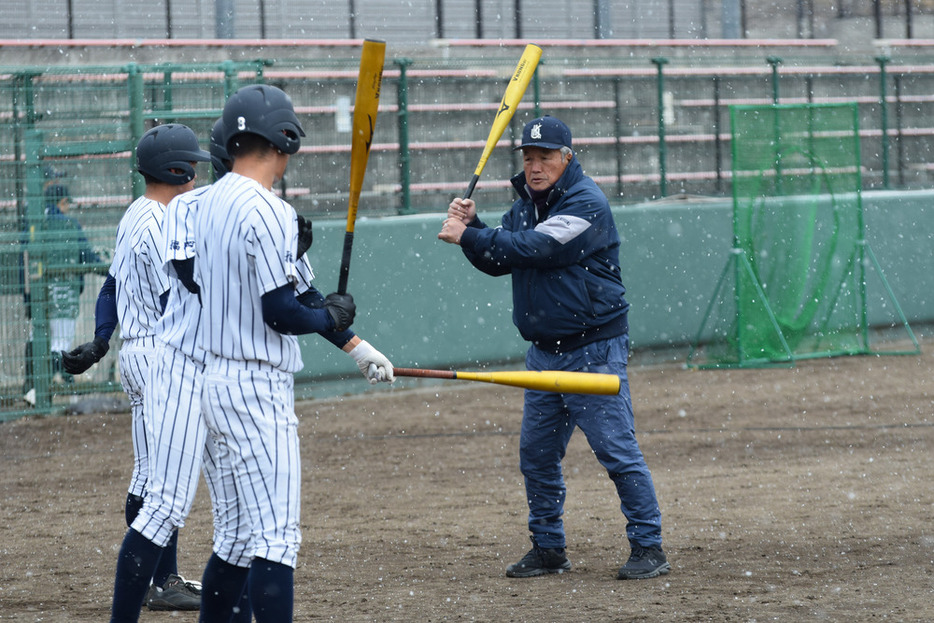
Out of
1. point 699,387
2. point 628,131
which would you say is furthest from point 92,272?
point 628,131

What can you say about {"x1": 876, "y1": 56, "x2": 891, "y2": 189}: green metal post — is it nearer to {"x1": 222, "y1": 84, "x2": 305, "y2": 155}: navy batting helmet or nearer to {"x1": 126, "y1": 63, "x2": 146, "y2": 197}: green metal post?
{"x1": 126, "y1": 63, "x2": 146, "y2": 197}: green metal post

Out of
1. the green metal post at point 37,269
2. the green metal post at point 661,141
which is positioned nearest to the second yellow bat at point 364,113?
the green metal post at point 37,269

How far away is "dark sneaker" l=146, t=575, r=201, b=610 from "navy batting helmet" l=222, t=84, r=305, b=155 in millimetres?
2228

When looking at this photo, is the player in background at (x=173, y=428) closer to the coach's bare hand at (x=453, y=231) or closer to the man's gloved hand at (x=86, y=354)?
the man's gloved hand at (x=86, y=354)

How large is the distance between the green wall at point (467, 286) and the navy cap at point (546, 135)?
574 cm

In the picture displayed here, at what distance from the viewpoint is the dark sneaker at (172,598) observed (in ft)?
16.3

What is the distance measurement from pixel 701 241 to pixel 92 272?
21.3 ft

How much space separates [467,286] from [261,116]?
8202 millimetres

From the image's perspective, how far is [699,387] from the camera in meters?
11.1

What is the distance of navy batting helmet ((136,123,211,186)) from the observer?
4797 mm

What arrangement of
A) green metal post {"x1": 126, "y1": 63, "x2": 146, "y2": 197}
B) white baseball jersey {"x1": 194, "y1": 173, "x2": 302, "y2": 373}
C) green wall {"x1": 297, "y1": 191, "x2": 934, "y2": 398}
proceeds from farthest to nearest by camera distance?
green wall {"x1": 297, "y1": 191, "x2": 934, "y2": 398}, green metal post {"x1": 126, "y1": 63, "x2": 146, "y2": 197}, white baseball jersey {"x1": 194, "y1": 173, "x2": 302, "y2": 373}

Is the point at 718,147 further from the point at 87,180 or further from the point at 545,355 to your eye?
the point at 545,355

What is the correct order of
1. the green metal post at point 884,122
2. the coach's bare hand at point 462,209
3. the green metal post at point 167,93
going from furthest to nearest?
the green metal post at point 884,122 < the green metal post at point 167,93 < the coach's bare hand at point 462,209

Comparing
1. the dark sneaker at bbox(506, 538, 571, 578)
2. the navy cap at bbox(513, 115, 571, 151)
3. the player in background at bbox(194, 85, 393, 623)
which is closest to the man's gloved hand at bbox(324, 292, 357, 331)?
the player in background at bbox(194, 85, 393, 623)
